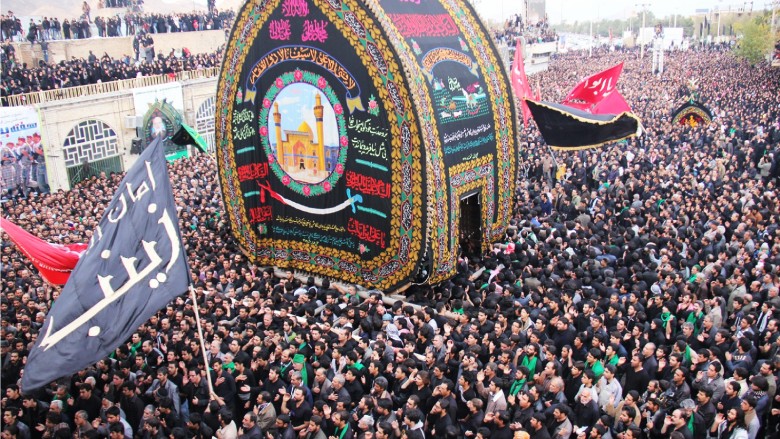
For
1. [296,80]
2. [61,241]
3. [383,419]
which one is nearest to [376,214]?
[296,80]

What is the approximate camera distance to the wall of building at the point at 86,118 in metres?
18.9

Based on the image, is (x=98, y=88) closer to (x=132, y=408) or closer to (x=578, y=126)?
(x=578, y=126)

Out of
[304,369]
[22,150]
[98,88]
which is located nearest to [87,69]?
[98,88]

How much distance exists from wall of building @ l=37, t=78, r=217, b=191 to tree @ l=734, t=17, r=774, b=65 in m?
33.9

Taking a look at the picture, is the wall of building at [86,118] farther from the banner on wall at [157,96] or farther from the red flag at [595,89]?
the red flag at [595,89]

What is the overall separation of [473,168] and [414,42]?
7.75 ft

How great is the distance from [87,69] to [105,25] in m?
7.14

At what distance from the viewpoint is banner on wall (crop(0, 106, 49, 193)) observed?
17.7m

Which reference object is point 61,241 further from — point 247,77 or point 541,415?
point 541,415

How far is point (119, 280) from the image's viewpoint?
260 inches

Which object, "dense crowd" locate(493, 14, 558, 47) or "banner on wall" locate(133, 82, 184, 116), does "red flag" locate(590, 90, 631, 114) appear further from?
"dense crowd" locate(493, 14, 558, 47)

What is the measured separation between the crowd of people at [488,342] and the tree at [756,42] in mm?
30781

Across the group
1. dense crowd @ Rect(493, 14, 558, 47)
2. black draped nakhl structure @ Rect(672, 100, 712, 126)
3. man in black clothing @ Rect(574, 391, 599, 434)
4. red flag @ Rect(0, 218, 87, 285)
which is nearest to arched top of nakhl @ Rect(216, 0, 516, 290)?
red flag @ Rect(0, 218, 87, 285)

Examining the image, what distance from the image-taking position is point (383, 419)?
634 cm
